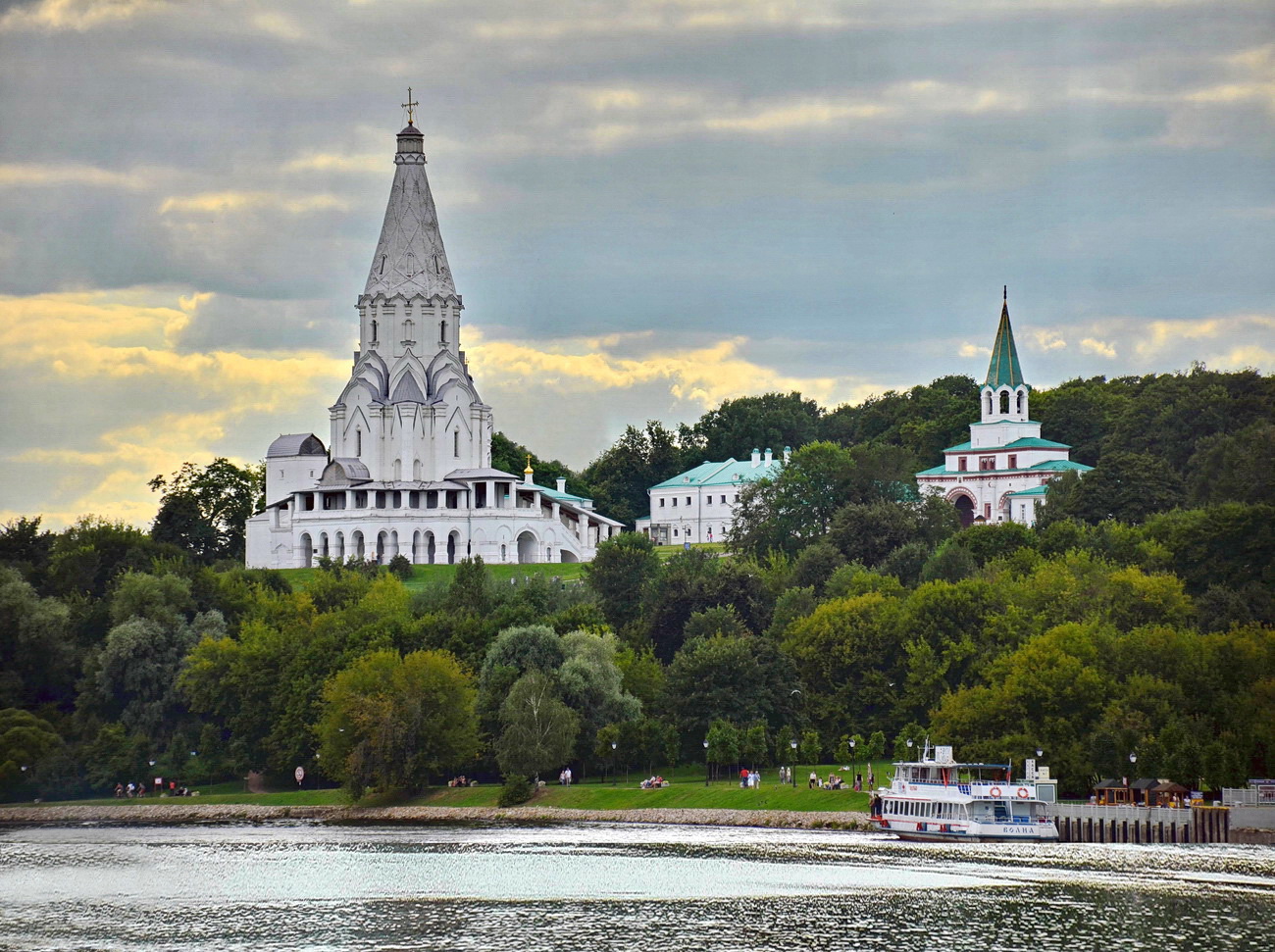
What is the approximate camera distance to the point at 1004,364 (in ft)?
550

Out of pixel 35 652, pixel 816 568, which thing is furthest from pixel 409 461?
pixel 35 652

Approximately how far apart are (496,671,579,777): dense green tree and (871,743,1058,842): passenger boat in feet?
52.0

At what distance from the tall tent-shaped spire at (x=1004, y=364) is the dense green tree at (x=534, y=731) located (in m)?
83.5

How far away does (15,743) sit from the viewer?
9762cm

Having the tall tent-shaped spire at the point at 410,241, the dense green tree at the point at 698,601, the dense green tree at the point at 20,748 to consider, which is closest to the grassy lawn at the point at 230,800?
the dense green tree at the point at 20,748

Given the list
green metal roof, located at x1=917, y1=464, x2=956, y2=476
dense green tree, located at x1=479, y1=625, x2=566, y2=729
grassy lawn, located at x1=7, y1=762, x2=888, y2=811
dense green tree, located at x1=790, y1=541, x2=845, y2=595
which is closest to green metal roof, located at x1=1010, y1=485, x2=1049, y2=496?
Answer: green metal roof, located at x1=917, y1=464, x2=956, y2=476

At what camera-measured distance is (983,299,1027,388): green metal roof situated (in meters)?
167

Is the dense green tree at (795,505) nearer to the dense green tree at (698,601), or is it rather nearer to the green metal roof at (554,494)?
the green metal roof at (554,494)

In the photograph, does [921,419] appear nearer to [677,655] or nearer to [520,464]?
[520,464]

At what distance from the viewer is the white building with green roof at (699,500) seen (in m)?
183

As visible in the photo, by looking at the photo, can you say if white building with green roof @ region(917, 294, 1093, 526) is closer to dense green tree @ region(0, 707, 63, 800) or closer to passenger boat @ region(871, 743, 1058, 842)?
dense green tree @ region(0, 707, 63, 800)

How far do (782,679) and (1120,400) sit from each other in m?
84.3

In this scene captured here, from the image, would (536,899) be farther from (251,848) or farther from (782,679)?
(782,679)

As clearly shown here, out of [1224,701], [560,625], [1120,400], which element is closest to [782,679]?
[560,625]
